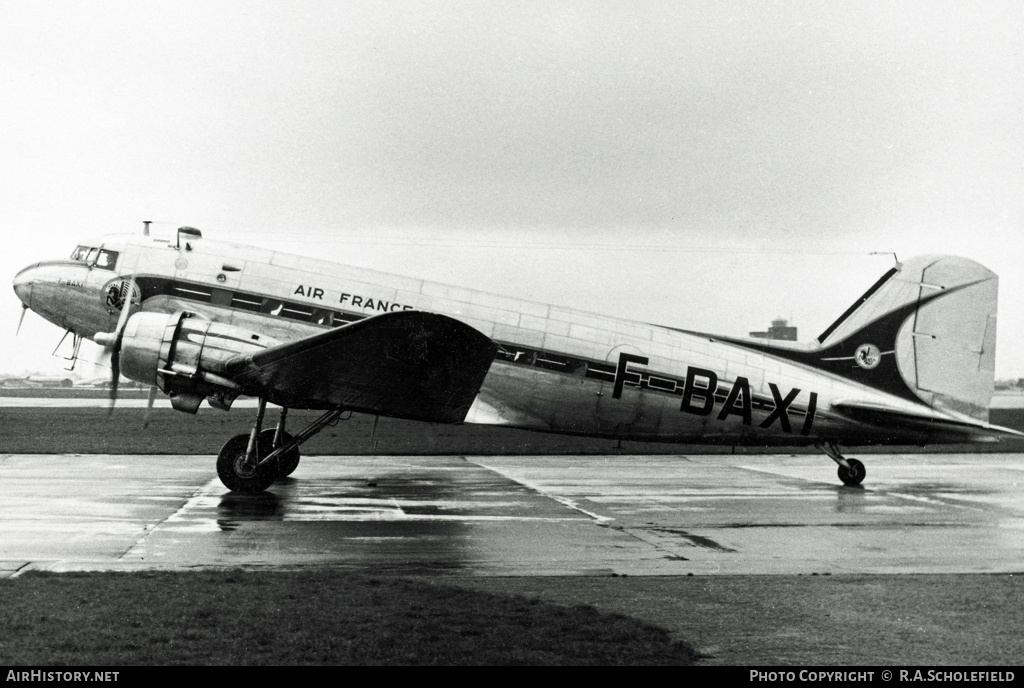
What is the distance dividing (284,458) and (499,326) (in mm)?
4236

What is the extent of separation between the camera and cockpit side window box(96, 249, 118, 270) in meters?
13.2

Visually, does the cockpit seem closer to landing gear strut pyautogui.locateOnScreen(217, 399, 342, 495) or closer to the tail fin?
landing gear strut pyautogui.locateOnScreen(217, 399, 342, 495)

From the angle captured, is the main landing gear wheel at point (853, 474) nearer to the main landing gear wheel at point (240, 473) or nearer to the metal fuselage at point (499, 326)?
the metal fuselage at point (499, 326)

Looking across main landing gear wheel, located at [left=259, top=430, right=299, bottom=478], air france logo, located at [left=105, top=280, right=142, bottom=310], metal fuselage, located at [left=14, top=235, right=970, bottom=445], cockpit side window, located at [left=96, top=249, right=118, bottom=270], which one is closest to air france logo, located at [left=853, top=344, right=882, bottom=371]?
metal fuselage, located at [left=14, top=235, right=970, bottom=445]

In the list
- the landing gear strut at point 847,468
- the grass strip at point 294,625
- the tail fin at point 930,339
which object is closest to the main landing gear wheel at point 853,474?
→ the landing gear strut at point 847,468

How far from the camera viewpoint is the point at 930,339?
14984mm

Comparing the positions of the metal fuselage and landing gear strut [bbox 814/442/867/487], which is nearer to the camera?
the metal fuselage

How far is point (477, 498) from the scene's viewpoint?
1216 centimetres

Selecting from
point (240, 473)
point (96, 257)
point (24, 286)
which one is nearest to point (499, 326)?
point (240, 473)

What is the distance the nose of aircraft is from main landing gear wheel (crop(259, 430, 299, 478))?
172 inches

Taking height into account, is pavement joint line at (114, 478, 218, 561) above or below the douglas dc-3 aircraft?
below

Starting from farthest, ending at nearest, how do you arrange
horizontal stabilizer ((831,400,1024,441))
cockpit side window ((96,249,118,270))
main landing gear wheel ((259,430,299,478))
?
1. horizontal stabilizer ((831,400,1024,441))
2. cockpit side window ((96,249,118,270))
3. main landing gear wheel ((259,430,299,478))

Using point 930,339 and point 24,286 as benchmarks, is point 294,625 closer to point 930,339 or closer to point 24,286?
point 24,286
